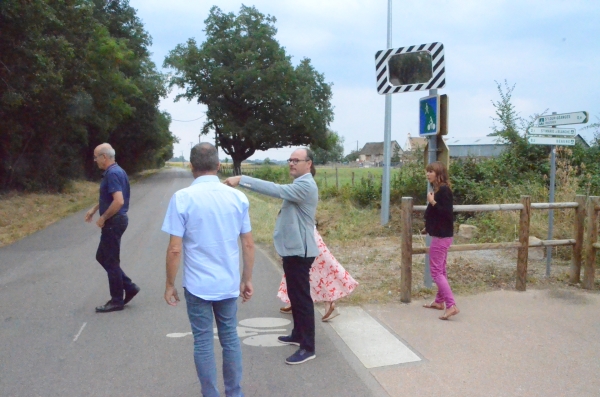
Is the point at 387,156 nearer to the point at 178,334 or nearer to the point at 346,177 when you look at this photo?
the point at 178,334

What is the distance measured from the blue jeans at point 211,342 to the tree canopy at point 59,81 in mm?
13244

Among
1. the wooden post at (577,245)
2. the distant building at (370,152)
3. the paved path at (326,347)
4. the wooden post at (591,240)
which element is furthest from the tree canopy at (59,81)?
the distant building at (370,152)

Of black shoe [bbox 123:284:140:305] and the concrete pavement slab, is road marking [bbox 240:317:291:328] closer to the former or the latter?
the concrete pavement slab

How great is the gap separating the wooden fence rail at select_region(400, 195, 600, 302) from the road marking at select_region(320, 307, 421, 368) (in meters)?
0.85

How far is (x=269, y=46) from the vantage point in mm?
48781

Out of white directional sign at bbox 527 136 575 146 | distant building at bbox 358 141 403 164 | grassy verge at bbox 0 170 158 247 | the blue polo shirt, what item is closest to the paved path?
the blue polo shirt

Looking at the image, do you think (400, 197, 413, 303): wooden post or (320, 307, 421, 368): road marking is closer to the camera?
(320, 307, 421, 368): road marking

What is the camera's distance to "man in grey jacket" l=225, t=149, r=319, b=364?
462 cm

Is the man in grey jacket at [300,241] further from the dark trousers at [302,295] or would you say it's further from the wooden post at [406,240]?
the wooden post at [406,240]

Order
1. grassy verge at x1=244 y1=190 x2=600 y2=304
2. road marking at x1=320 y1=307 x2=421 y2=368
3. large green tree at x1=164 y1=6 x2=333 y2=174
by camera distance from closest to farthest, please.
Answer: road marking at x1=320 y1=307 x2=421 y2=368 < grassy verge at x1=244 y1=190 x2=600 y2=304 < large green tree at x1=164 y1=6 x2=333 y2=174

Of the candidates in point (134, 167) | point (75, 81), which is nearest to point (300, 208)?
point (75, 81)

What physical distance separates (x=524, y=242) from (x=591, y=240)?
948 mm

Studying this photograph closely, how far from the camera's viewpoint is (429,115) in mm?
6594

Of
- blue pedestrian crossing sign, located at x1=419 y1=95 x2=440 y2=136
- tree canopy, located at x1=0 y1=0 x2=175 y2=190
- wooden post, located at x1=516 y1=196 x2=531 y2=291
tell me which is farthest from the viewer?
tree canopy, located at x1=0 y1=0 x2=175 y2=190
